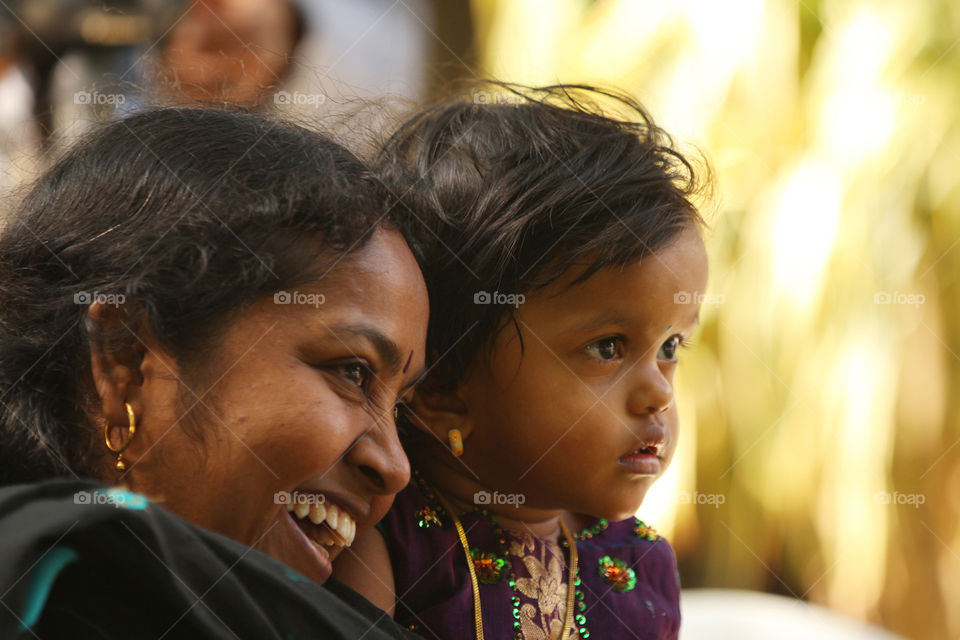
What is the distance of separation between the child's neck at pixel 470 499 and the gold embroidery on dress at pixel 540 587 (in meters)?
0.03

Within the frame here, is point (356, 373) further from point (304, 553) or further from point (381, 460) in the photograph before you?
point (304, 553)

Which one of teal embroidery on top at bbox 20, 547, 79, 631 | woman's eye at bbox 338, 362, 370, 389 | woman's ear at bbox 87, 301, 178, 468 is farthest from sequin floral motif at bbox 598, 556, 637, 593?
teal embroidery on top at bbox 20, 547, 79, 631

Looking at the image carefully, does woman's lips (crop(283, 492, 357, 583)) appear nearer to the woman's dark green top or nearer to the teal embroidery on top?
the woman's dark green top

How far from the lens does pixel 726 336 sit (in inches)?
187

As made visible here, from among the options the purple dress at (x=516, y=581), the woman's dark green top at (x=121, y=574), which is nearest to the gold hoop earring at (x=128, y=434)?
the woman's dark green top at (x=121, y=574)

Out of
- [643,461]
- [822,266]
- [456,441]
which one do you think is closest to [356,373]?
[456,441]

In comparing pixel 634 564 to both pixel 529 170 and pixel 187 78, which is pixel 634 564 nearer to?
pixel 529 170

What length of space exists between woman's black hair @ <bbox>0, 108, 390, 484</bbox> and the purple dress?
2.11 feet

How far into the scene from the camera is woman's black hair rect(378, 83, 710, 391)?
2012mm

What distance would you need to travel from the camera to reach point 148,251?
60.1 inches

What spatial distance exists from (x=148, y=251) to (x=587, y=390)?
34.0 inches

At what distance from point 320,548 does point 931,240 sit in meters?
3.80

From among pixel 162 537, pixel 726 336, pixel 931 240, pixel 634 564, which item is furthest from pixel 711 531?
pixel 162 537

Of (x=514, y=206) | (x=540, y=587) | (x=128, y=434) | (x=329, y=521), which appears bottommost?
(x=540, y=587)
